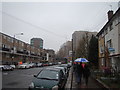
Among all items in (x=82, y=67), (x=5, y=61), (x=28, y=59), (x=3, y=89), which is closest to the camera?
(x=3, y=89)

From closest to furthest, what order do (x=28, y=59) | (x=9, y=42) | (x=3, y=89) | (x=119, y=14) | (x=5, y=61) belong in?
(x=3, y=89)
(x=119, y=14)
(x=5, y=61)
(x=9, y=42)
(x=28, y=59)

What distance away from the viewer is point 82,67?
41.1ft

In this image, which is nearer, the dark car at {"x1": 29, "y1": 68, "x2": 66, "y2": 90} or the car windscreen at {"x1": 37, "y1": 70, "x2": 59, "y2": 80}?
the dark car at {"x1": 29, "y1": 68, "x2": 66, "y2": 90}

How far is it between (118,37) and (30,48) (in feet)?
186

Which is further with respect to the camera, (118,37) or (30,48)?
(30,48)

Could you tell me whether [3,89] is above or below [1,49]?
below

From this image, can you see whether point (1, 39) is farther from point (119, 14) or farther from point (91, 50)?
point (119, 14)

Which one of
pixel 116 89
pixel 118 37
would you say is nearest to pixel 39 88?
pixel 116 89

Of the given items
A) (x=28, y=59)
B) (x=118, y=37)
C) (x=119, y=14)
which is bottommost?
(x=28, y=59)

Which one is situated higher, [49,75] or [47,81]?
[49,75]

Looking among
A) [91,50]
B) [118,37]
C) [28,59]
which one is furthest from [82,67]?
[28,59]

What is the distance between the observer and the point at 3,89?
8945 millimetres

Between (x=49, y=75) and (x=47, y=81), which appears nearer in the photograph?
(x=47, y=81)

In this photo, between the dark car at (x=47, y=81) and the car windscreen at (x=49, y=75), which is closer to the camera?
the dark car at (x=47, y=81)
